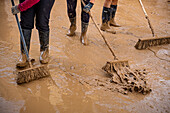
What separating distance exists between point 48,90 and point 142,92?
1193mm

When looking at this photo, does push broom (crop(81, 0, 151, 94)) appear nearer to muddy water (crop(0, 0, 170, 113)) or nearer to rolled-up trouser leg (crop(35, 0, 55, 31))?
muddy water (crop(0, 0, 170, 113))

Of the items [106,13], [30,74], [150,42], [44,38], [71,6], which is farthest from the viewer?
[106,13]

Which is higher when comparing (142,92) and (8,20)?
(8,20)

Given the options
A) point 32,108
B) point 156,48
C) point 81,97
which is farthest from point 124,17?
point 32,108

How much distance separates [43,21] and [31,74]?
2.54 ft

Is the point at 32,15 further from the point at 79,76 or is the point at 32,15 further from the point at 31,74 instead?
the point at 79,76

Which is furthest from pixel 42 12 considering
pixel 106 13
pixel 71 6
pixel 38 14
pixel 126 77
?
pixel 106 13

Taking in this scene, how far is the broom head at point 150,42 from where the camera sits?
132 inches

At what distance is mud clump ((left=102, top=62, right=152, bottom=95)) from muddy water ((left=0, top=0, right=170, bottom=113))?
76mm

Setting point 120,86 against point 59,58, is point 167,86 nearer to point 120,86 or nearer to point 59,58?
point 120,86

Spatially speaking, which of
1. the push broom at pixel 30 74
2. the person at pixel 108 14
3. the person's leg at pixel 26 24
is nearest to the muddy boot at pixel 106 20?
the person at pixel 108 14

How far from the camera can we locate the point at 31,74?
212 cm

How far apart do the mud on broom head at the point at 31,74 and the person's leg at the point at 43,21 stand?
15.9 inches

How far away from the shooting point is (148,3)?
6.99m
